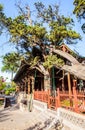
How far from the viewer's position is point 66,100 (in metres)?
13.4

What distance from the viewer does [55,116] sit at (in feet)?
43.8

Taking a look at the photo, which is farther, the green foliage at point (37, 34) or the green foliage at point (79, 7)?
the green foliage at point (37, 34)

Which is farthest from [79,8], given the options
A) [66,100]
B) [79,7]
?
[66,100]

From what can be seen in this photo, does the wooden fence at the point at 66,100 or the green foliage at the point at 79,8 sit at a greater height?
the green foliage at the point at 79,8

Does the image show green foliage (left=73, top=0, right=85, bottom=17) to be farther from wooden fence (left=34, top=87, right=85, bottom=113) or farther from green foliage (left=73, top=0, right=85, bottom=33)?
wooden fence (left=34, top=87, right=85, bottom=113)

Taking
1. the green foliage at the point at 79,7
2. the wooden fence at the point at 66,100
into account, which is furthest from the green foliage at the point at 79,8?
the wooden fence at the point at 66,100

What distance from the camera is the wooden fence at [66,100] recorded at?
36.3ft

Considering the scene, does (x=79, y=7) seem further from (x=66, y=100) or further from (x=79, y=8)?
(x=66, y=100)

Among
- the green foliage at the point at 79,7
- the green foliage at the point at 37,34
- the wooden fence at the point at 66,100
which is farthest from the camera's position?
the green foliage at the point at 37,34

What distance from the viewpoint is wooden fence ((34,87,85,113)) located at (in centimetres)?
1106

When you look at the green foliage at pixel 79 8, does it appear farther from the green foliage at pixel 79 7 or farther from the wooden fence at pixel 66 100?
the wooden fence at pixel 66 100

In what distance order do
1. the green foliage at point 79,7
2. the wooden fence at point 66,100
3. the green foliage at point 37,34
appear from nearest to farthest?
the wooden fence at point 66,100 → the green foliage at point 79,7 → the green foliage at point 37,34

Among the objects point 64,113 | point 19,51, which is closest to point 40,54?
point 19,51

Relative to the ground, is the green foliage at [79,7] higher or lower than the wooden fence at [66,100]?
higher
